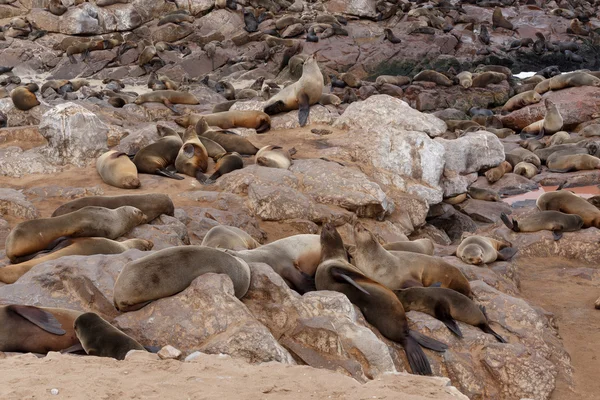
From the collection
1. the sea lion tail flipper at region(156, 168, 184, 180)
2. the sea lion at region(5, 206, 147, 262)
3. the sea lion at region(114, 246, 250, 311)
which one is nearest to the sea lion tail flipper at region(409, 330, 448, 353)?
the sea lion at region(114, 246, 250, 311)

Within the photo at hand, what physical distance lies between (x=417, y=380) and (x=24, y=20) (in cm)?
2589

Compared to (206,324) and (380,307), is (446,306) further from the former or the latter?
(206,324)

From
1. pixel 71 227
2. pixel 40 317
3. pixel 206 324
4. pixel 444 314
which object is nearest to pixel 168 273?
pixel 206 324

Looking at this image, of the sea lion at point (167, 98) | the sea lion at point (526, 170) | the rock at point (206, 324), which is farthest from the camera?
A: the sea lion at point (167, 98)

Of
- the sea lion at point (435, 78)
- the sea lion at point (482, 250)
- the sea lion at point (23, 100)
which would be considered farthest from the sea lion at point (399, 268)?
the sea lion at point (435, 78)

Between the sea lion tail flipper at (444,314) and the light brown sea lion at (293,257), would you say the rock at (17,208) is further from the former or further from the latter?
the sea lion tail flipper at (444,314)

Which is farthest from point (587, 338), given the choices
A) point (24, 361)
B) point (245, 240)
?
point (24, 361)

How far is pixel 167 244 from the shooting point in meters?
6.85

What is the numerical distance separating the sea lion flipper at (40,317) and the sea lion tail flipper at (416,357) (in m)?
2.45

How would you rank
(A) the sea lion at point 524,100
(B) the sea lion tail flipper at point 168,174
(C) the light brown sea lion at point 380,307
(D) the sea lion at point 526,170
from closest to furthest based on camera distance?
(C) the light brown sea lion at point 380,307 → (B) the sea lion tail flipper at point 168,174 → (D) the sea lion at point 526,170 → (A) the sea lion at point 524,100

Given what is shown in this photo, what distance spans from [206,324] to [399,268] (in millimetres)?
2315

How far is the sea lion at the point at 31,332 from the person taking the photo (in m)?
4.38

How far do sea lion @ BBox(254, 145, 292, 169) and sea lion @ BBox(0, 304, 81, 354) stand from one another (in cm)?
539

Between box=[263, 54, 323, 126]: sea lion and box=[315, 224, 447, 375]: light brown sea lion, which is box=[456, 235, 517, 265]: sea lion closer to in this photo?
box=[315, 224, 447, 375]: light brown sea lion
